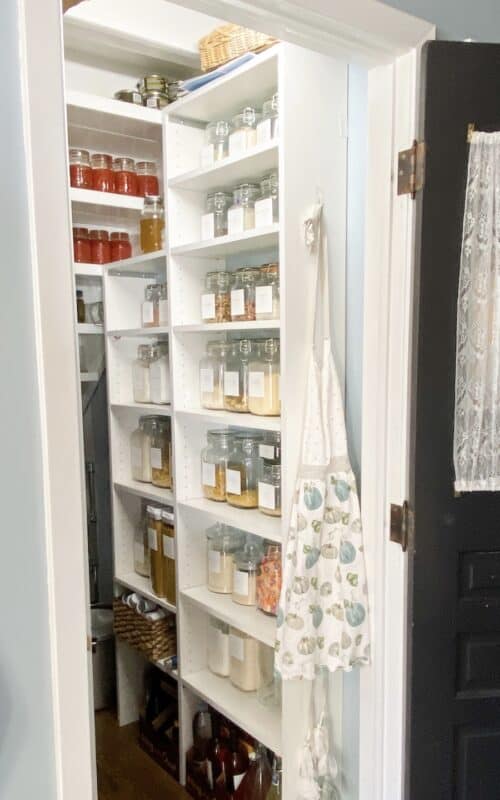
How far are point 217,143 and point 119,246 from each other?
745mm

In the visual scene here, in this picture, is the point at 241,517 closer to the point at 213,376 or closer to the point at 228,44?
the point at 213,376

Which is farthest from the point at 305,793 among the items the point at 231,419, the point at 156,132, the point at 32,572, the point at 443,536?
the point at 156,132

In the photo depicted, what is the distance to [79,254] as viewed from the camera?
2414 millimetres

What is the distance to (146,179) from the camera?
2.40 m

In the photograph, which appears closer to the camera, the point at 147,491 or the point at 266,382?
the point at 266,382

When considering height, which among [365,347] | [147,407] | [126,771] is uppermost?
[365,347]

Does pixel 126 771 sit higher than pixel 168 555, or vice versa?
pixel 168 555

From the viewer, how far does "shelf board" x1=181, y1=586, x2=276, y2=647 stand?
170 centimetres

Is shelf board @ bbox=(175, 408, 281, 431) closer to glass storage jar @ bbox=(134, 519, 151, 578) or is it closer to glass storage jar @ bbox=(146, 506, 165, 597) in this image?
glass storage jar @ bbox=(146, 506, 165, 597)

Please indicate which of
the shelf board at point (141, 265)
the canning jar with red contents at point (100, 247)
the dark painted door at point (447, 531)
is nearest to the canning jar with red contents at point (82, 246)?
the canning jar with red contents at point (100, 247)

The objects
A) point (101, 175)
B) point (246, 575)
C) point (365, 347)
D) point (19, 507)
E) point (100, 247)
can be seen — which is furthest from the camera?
point (100, 247)

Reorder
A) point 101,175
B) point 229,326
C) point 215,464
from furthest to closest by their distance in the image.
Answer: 1. point 101,175
2. point 215,464
3. point 229,326

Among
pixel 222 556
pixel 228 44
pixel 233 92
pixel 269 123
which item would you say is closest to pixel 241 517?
pixel 222 556

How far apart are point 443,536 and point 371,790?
66cm
